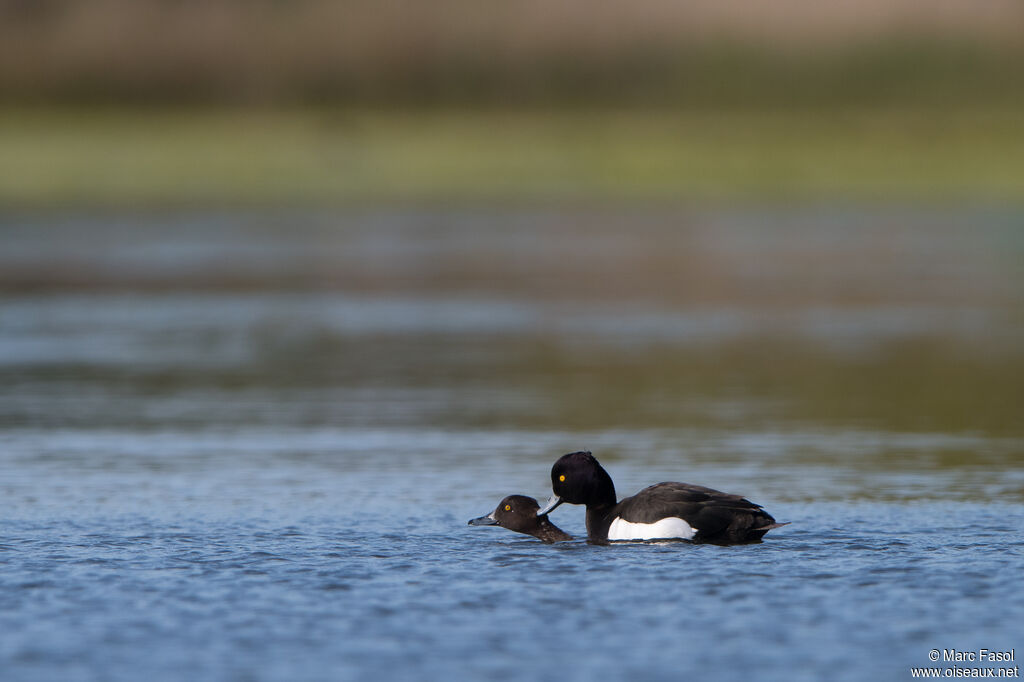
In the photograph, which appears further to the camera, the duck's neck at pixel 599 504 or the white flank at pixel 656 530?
the duck's neck at pixel 599 504

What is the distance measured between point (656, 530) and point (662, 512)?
0.49 feet

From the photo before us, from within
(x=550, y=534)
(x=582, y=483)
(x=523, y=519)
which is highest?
(x=582, y=483)

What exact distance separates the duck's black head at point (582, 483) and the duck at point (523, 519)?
0.10m

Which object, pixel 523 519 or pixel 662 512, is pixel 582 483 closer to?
pixel 523 519

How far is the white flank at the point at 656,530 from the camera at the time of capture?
14211mm

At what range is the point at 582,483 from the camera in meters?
14.9

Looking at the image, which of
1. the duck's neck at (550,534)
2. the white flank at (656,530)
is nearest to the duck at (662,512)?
the white flank at (656,530)

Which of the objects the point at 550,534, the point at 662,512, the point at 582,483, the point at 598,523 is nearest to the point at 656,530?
the point at 662,512

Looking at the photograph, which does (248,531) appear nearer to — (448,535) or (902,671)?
(448,535)

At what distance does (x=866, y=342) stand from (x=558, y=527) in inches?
599

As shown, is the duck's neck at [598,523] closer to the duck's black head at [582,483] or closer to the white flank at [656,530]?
the duck's black head at [582,483]

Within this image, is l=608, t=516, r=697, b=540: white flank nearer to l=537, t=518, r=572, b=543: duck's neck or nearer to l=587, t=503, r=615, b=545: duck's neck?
l=587, t=503, r=615, b=545: duck's neck

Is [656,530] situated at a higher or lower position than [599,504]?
lower

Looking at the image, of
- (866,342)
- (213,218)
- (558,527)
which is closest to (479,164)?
(213,218)
